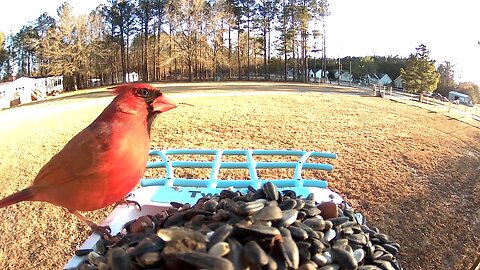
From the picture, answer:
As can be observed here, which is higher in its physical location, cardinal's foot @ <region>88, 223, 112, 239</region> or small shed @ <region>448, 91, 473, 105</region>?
small shed @ <region>448, 91, 473, 105</region>

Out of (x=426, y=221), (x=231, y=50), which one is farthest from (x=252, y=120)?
(x=426, y=221)

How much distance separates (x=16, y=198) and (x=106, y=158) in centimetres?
15

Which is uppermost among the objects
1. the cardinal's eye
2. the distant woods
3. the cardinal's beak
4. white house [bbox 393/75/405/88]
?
the distant woods

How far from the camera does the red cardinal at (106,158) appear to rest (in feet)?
1.82

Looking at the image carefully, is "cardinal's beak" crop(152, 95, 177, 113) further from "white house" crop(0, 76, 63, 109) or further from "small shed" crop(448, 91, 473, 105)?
"small shed" crop(448, 91, 473, 105)

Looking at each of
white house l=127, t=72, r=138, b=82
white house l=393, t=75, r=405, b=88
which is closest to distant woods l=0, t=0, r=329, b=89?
white house l=127, t=72, r=138, b=82

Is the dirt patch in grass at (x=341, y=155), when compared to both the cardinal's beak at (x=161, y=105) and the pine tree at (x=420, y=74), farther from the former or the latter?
the cardinal's beak at (x=161, y=105)

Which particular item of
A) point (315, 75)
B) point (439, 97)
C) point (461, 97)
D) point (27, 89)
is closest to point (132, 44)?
point (27, 89)

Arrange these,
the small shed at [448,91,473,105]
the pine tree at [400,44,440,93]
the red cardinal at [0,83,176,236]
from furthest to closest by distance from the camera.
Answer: the pine tree at [400,44,440,93] < the small shed at [448,91,473,105] < the red cardinal at [0,83,176,236]

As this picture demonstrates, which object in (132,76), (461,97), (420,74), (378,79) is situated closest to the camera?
(132,76)

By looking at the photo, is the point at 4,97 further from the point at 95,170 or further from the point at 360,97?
the point at 360,97

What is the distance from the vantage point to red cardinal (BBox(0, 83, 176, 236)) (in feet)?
1.82

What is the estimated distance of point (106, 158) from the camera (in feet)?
1.81

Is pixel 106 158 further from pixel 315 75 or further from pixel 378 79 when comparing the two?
pixel 315 75
